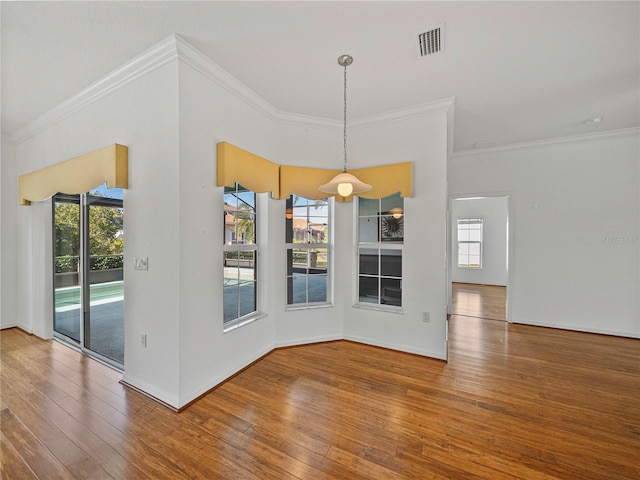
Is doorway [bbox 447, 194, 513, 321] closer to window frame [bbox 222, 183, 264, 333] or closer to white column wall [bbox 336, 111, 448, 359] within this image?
white column wall [bbox 336, 111, 448, 359]

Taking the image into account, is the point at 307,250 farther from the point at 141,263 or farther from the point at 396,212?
the point at 141,263

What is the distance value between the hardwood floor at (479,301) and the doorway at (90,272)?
5.64 meters

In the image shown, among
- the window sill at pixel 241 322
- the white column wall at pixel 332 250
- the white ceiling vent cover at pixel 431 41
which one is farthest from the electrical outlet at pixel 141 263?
the white ceiling vent cover at pixel 431 41

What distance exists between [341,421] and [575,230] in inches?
187

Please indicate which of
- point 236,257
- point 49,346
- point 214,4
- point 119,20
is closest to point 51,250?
point 49,346

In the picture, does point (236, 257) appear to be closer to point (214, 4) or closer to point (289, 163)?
point (289, 163)

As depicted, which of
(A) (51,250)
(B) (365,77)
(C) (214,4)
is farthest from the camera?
(A) (51,250)

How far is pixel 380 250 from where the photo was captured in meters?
3.60

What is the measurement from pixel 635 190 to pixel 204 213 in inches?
235

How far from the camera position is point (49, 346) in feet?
11.4

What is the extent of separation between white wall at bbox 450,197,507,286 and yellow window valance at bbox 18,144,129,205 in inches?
312

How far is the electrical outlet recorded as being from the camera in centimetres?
241

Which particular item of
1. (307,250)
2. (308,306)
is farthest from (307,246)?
(308,306)

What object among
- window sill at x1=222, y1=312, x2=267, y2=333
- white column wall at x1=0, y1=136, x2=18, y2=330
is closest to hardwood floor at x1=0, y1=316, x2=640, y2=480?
window sill at x1=222, y1=312, x2=267, y2=333
